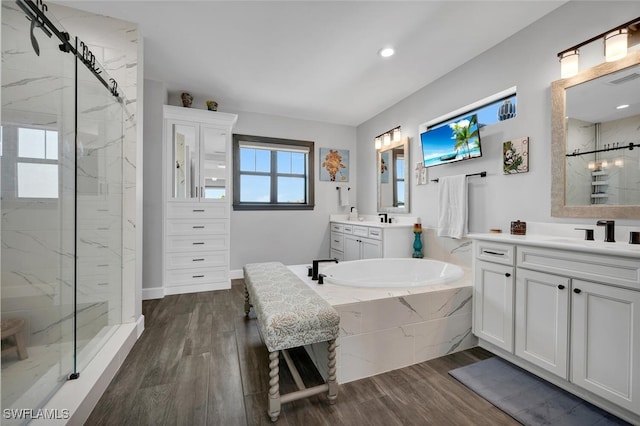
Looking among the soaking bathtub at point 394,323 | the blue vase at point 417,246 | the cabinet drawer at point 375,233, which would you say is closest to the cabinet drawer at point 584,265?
the soaking bathtub at point 394,323

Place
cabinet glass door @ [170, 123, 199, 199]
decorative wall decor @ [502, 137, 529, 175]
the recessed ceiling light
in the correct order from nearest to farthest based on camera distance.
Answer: decorative wall decor @ [502, 137, 529, 175]
the recessed ceiling light
cabinet glass door @ [170, 123, 199, 199]

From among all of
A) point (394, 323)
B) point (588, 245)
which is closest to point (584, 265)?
point (588, 245)

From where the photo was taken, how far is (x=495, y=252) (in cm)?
190

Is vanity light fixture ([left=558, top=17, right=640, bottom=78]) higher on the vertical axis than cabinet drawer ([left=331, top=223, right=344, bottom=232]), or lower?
higher

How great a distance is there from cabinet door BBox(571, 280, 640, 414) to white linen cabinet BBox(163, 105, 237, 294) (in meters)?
3.47

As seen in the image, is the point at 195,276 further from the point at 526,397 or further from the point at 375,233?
the point at 526,397

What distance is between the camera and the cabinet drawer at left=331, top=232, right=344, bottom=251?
4.21 metres

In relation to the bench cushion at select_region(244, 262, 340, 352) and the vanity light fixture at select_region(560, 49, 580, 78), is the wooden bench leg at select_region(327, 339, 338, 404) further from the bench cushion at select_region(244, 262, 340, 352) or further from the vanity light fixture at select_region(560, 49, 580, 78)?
the vanity light fixture at select_region(560, 49, 580, 78)

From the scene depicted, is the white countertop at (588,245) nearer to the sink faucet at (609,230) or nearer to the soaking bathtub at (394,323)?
the sink faucet at (609,230)

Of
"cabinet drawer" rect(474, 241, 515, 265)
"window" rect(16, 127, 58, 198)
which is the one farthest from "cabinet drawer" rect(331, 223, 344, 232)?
"window" rect(16, 127, 58, 198)

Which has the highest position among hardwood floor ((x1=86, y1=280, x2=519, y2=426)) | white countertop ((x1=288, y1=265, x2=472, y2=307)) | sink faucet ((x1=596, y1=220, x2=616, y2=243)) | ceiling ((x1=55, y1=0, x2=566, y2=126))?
ceiling ((x1=55, y1=0, x2=566, y2=126))

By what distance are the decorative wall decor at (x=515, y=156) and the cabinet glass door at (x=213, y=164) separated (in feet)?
10.7

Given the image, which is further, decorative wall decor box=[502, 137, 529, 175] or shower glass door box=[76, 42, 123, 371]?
decorative wall decor box=[502, 137, 529, 175]

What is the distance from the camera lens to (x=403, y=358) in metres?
1.81
